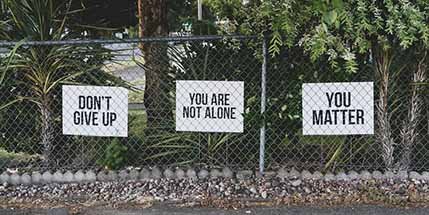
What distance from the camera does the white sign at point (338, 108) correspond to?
5363 mm

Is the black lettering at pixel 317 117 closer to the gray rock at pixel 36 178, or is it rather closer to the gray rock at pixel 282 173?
the gray rock at pixel 282 173

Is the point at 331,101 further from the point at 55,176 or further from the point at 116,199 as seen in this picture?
the point at 55,176

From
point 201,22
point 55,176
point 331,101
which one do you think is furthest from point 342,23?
point 55,176

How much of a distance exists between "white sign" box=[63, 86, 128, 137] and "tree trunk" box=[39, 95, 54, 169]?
24 cm

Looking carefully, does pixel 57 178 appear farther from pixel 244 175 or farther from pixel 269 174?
pixel 269 174

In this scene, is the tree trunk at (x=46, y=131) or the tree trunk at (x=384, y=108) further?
the tree trunk at (x=46, y=131)

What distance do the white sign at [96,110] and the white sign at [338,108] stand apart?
6.10 feet

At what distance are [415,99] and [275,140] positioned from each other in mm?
1447

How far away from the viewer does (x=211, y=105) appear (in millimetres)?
5496

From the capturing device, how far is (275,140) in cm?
566

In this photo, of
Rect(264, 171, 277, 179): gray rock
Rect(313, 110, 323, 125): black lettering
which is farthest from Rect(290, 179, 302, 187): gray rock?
Rect(313, 110, 323, 125): black lettering

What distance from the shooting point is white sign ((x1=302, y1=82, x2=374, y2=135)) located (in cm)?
536

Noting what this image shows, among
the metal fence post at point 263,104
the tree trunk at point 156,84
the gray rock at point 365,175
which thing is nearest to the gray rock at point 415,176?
the gray rock at point 365,175

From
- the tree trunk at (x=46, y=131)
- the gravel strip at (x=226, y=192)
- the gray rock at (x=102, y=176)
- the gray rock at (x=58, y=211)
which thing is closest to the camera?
the gray rock at (x=58, y=211)
